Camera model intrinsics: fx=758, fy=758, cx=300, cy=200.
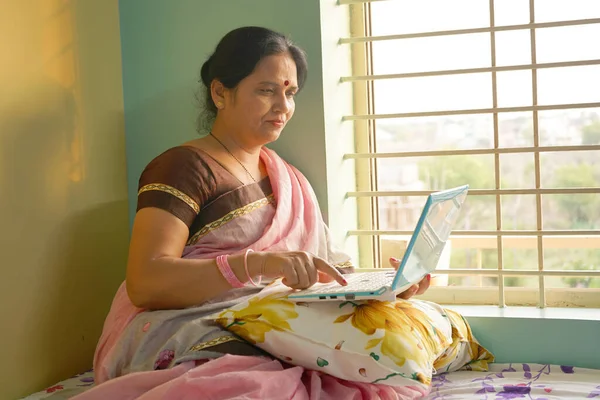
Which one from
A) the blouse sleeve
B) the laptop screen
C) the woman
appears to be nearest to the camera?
the laptop screen

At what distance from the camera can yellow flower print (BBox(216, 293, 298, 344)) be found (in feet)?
5.11

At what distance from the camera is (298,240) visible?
1947mm

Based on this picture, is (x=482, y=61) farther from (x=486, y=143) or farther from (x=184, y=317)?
(x=184, y=317)

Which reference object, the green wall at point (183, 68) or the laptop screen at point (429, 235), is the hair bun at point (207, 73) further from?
the laptop screen at point (429, 235)

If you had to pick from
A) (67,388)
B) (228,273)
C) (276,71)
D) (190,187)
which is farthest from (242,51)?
(67,388)

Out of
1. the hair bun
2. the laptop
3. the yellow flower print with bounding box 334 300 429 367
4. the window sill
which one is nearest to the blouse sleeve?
the hair bun

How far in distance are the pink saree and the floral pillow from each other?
44 millimetres

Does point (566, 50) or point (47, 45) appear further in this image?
point (566, 50)

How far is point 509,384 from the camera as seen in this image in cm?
179

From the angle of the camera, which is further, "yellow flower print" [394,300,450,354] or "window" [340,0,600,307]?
"window" [340,0,600,307]

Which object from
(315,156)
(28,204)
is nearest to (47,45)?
(28,204)

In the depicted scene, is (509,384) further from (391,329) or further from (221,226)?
(221,226)

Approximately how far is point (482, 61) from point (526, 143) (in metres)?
0.28

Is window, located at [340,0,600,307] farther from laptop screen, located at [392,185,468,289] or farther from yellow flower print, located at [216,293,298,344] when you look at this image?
yellow flower print, located at [216,293,298,344]
